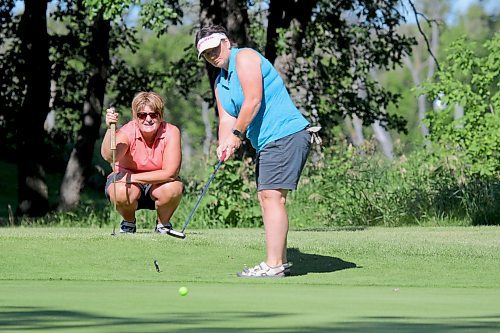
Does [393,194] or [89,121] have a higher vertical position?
[89,121]

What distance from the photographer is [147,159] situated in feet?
37.2

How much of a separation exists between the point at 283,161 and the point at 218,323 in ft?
12.5

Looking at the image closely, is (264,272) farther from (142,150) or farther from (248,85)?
(142,150)

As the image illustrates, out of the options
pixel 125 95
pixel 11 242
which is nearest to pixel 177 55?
pixel 125 95

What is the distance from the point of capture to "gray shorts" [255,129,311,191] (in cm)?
914

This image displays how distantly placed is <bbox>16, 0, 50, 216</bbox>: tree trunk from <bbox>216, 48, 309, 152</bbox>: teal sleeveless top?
51.9ft

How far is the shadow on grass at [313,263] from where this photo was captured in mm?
9750

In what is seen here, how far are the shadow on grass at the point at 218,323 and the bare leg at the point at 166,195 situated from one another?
5.43 metres

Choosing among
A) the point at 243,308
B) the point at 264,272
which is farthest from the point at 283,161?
Result: the point at 243,308

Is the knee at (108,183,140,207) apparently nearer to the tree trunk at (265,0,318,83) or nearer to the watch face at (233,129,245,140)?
the watch face at (233,129,245,140)

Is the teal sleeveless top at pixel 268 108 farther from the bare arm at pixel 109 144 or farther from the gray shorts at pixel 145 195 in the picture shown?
the gray shorts at pixel 145 195

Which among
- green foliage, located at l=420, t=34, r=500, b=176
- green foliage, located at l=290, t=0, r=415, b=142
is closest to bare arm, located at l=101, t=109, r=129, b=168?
green foliage, located at l=420, t=34, r=500, b=176

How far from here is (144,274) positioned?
9.23m

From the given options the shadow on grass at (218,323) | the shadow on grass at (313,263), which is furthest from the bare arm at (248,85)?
the shadow on grass at (218,323)
